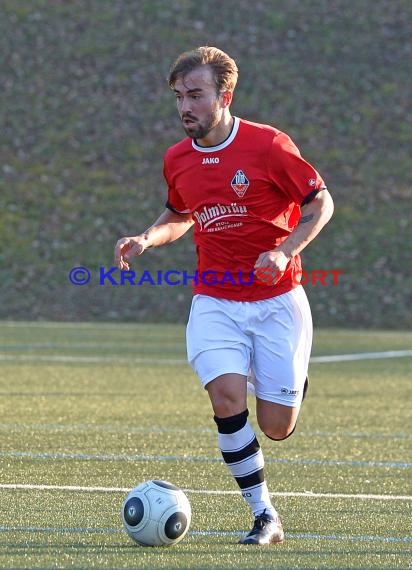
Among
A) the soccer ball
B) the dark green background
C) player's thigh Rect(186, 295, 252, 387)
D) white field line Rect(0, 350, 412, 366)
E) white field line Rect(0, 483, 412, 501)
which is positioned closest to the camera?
the soccer ball

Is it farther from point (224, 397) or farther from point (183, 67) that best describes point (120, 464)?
point (183, 67)

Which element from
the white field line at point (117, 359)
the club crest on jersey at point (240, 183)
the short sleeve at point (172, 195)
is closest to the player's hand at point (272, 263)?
the club crest on jersey at point (240, 183)

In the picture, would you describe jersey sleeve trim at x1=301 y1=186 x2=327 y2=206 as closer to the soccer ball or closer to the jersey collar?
the jersey collar

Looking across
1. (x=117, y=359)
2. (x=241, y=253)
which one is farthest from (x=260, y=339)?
(x=117, y=359)

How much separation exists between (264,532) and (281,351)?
82 cm

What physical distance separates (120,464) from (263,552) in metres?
2.89

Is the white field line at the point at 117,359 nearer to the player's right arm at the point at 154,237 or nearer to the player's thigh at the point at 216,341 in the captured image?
the player's right arm at the point at 154,237

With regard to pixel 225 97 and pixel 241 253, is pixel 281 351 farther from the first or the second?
pixel 225 97

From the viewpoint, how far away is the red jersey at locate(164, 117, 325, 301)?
6.17 metres

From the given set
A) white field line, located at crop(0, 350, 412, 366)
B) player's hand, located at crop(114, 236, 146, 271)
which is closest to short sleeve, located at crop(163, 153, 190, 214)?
player's hand, located at crop(114, 236, 146, 271)

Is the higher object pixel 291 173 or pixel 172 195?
pixel 291 173

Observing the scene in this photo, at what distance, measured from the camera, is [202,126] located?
6.09 m
